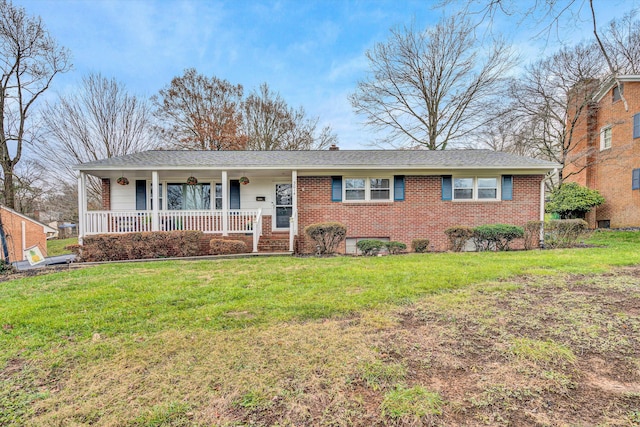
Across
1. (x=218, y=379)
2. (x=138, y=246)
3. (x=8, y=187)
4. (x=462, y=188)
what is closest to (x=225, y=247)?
(x=138, y=246)

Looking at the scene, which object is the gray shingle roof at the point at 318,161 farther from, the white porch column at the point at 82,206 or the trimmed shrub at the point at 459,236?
the trimmed shrub at the point at 459,236

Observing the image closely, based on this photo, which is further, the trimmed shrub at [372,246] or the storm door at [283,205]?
the storm door at [283,205]

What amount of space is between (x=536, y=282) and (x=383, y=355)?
12.2 ft

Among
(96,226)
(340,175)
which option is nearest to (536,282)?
(340,175)

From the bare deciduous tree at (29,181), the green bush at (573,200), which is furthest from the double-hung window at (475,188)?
the bare deciduous tree at (29,181)

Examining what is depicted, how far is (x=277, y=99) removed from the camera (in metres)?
22.6

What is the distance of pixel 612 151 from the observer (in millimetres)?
15164

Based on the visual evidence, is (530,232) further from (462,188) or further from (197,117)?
(197,117)

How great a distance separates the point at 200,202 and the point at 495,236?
1062cm

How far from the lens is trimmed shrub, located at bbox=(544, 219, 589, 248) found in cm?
872

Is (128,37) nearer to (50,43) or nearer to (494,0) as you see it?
(50,43)

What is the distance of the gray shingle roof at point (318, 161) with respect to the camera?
9.82 metres

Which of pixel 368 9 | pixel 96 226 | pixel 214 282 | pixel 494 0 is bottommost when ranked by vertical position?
pixel 214 282

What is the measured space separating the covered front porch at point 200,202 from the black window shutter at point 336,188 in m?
1.45
